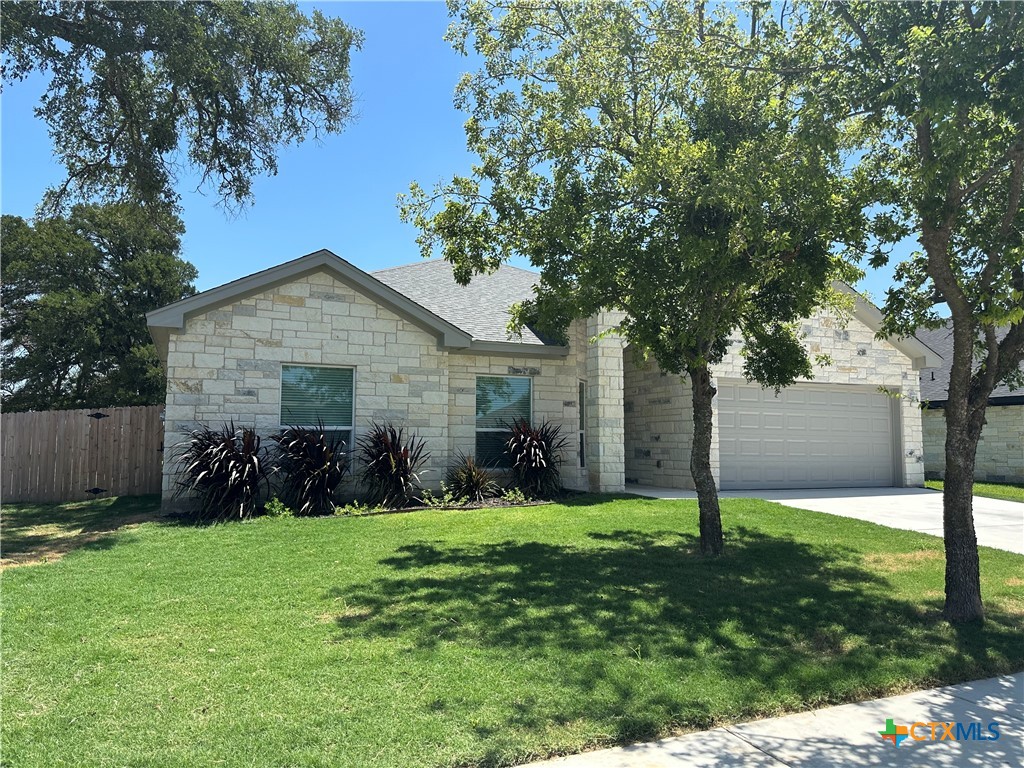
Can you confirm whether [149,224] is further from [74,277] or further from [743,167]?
[74,277]

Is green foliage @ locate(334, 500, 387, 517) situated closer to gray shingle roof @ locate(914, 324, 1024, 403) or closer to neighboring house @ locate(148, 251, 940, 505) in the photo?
neighboring house @ locate(148, 251, 940, 505)

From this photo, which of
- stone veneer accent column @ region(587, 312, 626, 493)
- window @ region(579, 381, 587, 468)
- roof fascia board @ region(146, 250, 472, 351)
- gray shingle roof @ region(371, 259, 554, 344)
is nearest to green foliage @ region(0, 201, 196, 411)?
gray shingle roof @ region(371, 259, 554, 344)

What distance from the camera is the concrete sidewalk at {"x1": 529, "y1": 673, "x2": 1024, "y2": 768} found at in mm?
3422

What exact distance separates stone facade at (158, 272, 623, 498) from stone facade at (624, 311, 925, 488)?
5.25ft

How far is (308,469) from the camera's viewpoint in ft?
36.0

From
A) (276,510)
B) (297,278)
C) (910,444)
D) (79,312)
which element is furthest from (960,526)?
(79,312)

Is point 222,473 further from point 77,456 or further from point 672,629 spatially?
point 672,629

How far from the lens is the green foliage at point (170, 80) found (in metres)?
9.82

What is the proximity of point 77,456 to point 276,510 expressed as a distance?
6.09m

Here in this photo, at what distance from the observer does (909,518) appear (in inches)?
444

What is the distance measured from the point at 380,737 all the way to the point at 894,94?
5573mm

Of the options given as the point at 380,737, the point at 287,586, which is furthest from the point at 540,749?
the point at 287,586

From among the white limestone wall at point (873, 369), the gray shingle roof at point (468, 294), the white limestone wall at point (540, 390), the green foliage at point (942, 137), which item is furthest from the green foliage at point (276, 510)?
the white limestone wall at point (873, 369)

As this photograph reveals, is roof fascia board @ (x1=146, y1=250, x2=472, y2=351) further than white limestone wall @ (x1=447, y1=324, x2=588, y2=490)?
No
